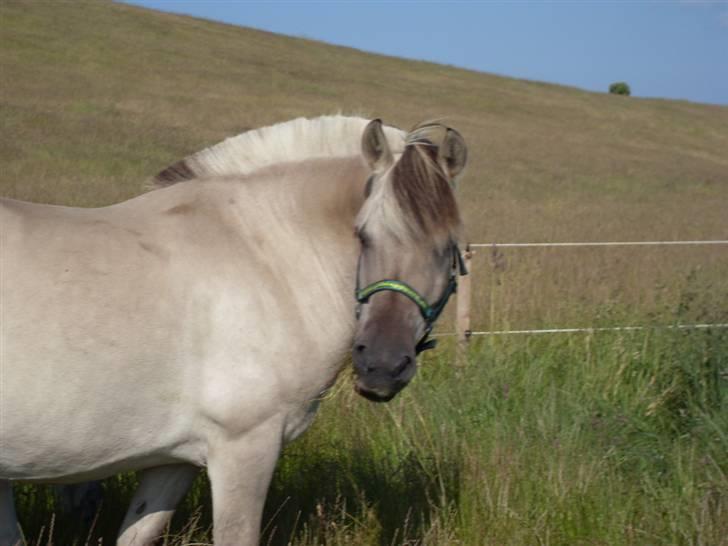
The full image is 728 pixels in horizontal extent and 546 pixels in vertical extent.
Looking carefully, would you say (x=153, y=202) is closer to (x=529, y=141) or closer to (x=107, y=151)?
(x=107, y=151)

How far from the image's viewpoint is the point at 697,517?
381 centimetres

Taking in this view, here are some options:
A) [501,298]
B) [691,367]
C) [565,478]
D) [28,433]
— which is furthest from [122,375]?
[501,298]

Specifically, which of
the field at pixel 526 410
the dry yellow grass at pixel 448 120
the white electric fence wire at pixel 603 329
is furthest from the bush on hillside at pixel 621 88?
the white electric fence wire at pixel 603 329

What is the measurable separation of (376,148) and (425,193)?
0.27m

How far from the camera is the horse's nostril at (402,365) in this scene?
107 inches

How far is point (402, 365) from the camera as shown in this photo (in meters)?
2.72

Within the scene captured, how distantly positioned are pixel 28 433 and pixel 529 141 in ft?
103

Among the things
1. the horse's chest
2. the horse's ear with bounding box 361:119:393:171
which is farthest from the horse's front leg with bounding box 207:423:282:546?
the horse's ear with bounding box 361:119:393:171

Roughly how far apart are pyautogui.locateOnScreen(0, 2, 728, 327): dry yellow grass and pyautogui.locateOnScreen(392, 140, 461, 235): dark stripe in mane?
67 centimetres

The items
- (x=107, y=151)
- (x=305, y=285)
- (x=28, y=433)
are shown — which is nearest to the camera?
(x=28, y=433)

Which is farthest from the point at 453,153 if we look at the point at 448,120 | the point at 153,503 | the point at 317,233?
the point at 448,120

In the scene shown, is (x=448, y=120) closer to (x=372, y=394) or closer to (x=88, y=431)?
(x=372, y=394)

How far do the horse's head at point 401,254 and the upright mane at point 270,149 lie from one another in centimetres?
38

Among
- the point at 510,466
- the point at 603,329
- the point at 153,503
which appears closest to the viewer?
the point at 153,503
